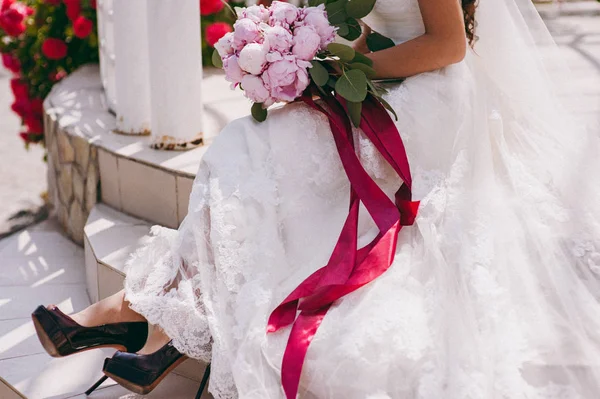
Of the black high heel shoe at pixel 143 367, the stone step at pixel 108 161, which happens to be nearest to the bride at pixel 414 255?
the black high heel shoe at pixel 143 367

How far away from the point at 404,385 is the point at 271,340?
31 cm

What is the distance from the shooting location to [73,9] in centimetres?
427

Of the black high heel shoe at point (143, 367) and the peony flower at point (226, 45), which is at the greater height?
the peony flower at point (226, 45)

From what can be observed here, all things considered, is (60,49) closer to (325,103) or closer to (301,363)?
(325,103)

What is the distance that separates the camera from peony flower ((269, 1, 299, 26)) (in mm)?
2068

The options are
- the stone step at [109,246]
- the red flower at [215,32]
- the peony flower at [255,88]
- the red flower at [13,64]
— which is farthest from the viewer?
the red flower at [13,64]

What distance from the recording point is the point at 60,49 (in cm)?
436

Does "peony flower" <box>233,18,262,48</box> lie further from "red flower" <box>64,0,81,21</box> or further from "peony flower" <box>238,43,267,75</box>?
"red flower" <box>64,0,81,21</box>

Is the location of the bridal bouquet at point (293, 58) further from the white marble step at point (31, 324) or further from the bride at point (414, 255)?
the white marble step at point (31, 324)

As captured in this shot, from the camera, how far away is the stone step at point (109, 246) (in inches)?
106

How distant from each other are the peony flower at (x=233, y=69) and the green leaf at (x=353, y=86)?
24cm

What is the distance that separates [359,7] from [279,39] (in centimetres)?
26

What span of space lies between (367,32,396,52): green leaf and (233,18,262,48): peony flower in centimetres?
38

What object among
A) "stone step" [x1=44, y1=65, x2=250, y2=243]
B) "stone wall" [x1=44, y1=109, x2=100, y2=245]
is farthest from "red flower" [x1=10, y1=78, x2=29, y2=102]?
"stone wall" [x1=44, y1=109, x2=100, y2=245]
